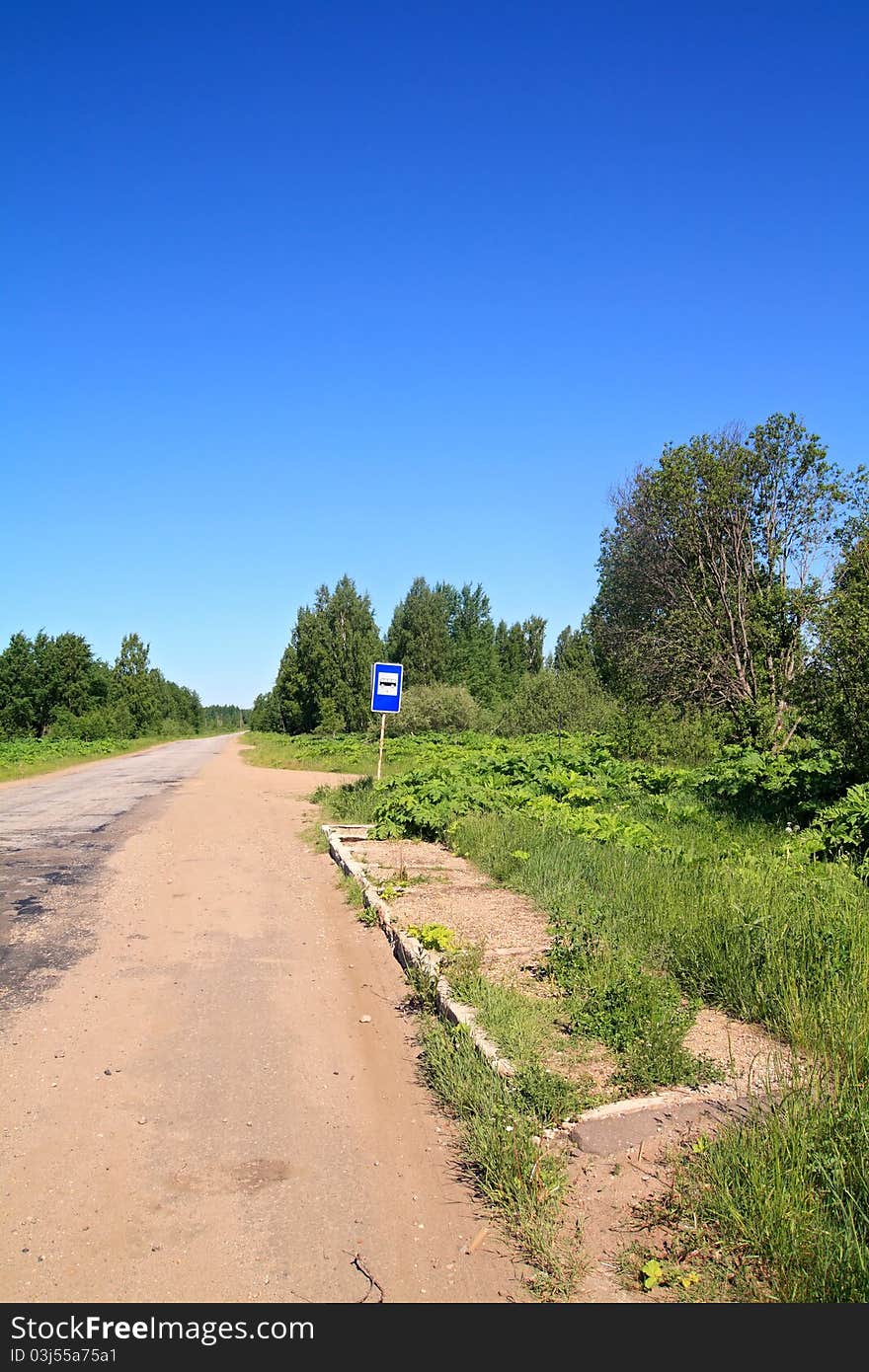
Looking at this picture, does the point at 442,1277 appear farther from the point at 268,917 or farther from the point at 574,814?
the point at 574,814

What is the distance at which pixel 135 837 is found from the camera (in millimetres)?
12938

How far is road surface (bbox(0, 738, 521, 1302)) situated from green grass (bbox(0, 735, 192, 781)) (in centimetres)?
2063

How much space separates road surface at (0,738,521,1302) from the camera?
9.77 feet

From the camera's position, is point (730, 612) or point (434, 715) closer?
point (730, 612)

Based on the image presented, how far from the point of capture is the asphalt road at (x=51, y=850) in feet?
21.5

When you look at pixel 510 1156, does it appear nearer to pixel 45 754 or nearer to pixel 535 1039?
pixel 535 1039

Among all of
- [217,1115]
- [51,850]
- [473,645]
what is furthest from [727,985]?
[473,645]

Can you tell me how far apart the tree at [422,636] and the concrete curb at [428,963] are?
44259 mm

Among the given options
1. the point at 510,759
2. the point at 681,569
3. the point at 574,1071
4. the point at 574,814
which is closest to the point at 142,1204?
the point at 574,1071

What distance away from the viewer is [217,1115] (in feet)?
13.5

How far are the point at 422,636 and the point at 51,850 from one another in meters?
44.6

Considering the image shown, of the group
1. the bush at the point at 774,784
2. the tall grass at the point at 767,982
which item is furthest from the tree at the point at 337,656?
the tall grass at the point at 767,982

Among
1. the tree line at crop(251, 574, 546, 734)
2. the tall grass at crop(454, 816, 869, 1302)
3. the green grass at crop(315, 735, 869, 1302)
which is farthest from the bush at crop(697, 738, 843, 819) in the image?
the tree line at crop(251, 574, 546, 734)

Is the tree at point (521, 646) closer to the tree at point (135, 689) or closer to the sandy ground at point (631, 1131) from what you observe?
the tree at point (135, 689)
